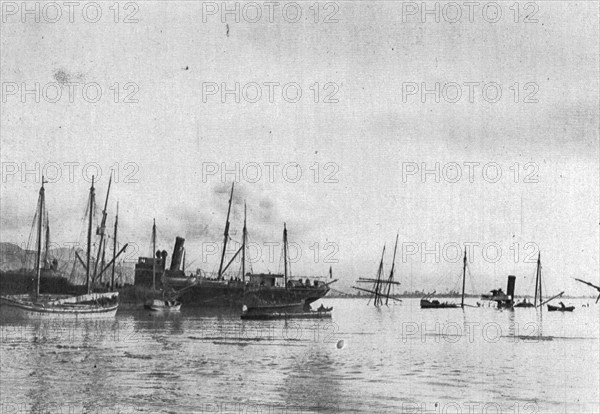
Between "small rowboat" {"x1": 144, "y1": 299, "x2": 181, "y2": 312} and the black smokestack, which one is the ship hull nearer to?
the black smokestack

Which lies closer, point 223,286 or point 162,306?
point 162,306

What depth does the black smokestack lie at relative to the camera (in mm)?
84688

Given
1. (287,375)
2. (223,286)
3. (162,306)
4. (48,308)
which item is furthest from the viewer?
(223,286)

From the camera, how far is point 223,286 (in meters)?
83.2

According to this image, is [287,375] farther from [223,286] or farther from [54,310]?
[223,286]

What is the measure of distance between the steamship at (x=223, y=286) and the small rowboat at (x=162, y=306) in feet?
25.4

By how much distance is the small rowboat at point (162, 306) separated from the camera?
234 feet

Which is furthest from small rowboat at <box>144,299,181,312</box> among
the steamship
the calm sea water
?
the calm sea water

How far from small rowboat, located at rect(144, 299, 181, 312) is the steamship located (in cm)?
775

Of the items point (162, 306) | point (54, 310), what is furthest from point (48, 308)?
point (162, 306)

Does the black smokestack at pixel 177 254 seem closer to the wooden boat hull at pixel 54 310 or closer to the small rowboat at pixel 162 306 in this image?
the small rowboat at pixel 162 306

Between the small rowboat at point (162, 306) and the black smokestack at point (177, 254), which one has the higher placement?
the black smokestack at point (177, 254)

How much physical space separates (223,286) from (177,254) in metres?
6.90

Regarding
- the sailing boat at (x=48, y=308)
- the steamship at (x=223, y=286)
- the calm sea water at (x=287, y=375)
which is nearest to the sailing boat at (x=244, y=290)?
the steamship at (x=223, y=286)
